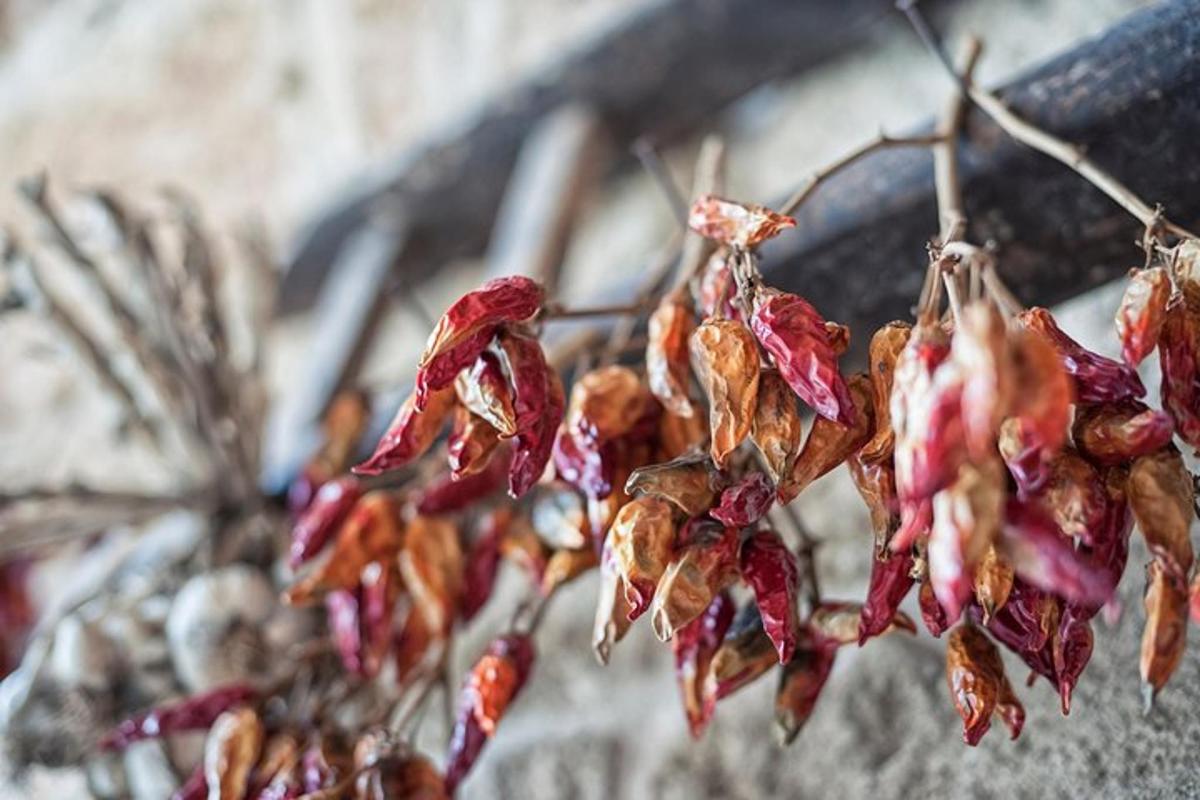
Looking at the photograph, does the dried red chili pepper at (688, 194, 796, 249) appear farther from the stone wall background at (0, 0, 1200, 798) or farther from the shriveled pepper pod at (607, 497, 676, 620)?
the stone wall background at (0, 0, 1200, 798)

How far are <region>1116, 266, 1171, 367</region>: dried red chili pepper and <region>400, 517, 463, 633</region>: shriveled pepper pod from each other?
1.60ft

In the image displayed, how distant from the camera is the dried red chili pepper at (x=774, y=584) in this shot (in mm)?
604

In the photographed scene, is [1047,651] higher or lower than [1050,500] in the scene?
lower

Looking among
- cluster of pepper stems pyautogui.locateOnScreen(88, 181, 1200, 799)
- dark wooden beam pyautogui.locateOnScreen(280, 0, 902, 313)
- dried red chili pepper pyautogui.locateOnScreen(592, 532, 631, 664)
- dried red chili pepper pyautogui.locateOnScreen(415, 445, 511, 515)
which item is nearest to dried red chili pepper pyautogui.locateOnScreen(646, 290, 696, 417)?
cluster of pepper stems pyautogui.locateOnScreen(88, 181, 1200, 799)

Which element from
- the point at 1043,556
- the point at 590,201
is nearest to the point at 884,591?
the point at 1043,556

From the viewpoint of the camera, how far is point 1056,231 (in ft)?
2.62

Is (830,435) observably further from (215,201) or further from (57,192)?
(57,192)

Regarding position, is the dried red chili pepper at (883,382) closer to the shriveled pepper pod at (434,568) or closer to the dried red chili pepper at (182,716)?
the shriveled pepper pod at (434,568)

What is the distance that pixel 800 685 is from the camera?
67cm

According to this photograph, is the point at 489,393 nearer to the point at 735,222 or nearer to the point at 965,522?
the point at 735,222

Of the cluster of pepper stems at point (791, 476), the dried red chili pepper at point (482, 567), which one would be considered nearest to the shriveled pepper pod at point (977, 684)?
the cluster of pepper stems at point (791, 476)

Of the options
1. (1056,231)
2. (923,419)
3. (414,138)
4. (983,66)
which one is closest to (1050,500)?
(923,419)

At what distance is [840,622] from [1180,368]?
0.23 meters

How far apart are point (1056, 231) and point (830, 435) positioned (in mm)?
326
